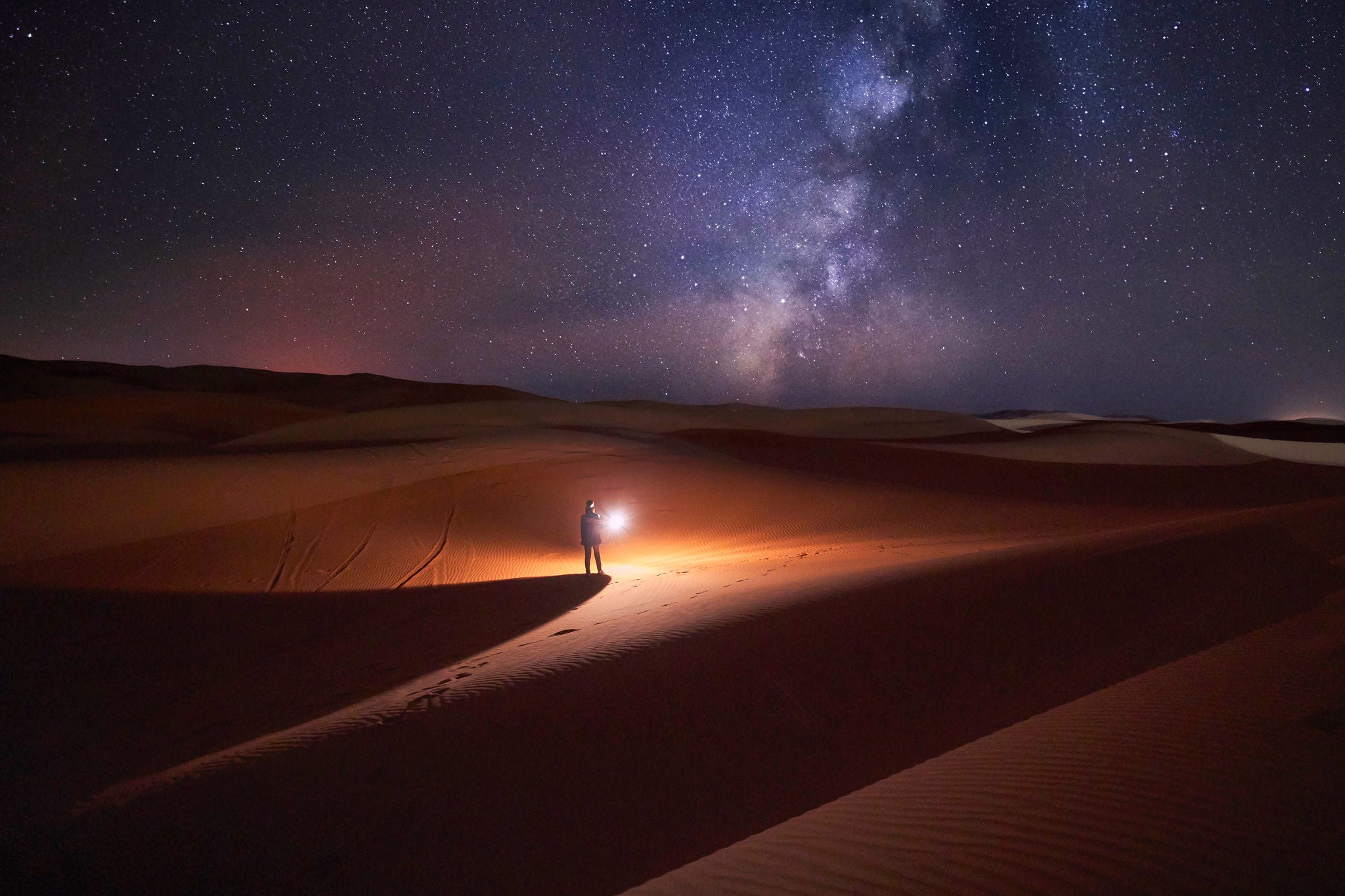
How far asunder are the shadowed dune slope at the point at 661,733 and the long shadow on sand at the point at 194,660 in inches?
50.1

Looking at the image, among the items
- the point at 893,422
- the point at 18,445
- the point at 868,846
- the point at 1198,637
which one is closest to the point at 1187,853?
the point at 868,846

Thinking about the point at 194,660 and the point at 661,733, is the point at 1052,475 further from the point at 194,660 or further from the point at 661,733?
the point at 194,660

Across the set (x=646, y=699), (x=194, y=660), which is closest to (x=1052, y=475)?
(x=646, y=699)

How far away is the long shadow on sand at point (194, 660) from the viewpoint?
5.99 meters

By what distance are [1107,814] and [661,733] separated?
3.05 meters

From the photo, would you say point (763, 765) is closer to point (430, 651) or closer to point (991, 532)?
point (430, 651)

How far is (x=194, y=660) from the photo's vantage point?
851cm

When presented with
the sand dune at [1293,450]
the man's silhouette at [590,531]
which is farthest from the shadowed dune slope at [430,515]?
the sand dune at [1293,450]

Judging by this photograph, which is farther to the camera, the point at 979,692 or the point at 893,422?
the point at 893,422

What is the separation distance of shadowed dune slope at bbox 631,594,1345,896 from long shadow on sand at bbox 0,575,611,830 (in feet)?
17.3

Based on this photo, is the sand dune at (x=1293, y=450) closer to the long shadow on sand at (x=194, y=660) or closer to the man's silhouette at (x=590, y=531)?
the man's silhouette at (x=590, y=531)

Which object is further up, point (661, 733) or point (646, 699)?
point (646, 699)

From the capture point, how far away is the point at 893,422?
66.1m

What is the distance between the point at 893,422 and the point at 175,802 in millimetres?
67025
